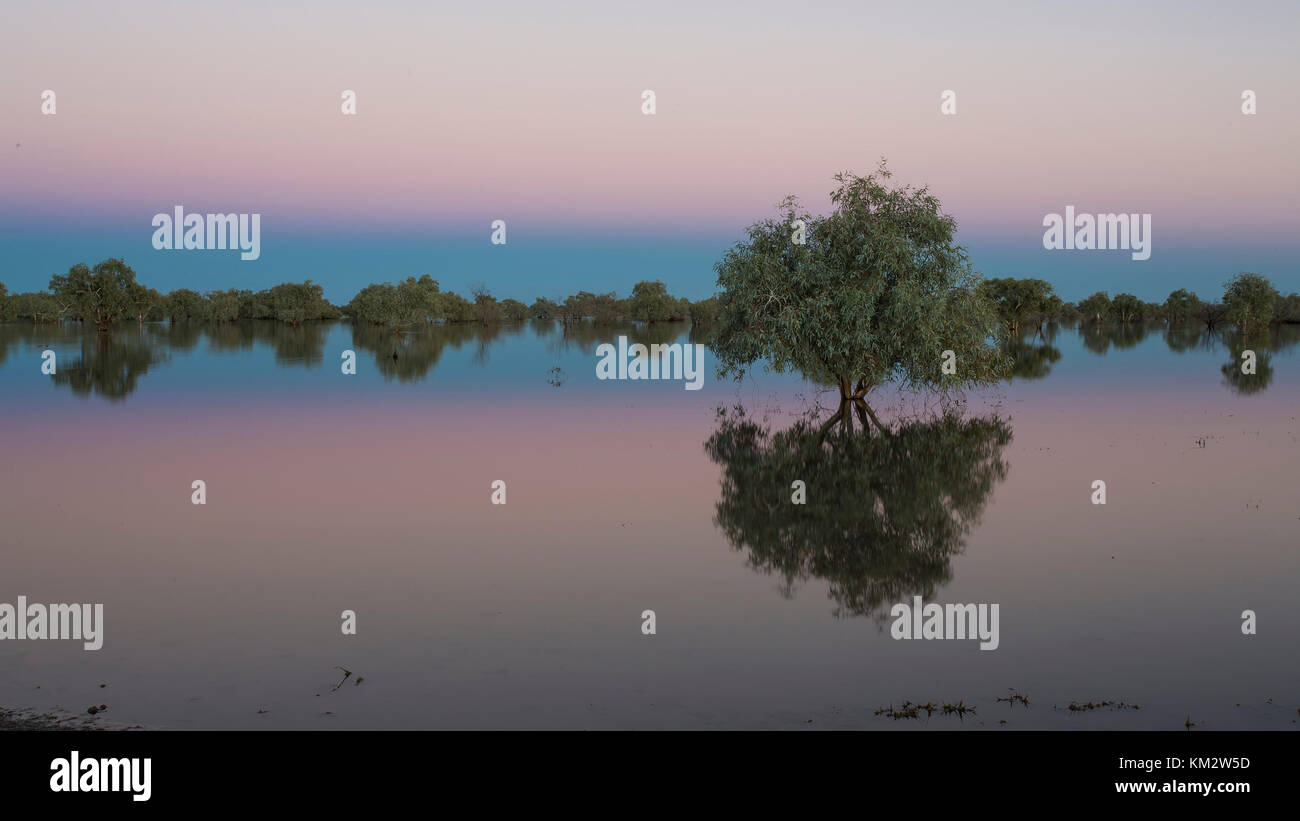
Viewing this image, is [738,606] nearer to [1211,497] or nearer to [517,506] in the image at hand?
[517,506]

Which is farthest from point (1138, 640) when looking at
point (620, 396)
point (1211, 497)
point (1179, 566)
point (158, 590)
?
point (620, 396)

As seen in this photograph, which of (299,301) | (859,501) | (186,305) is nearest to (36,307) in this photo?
(186,305)

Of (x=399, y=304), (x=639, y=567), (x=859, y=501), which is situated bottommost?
(x=639, y=567)

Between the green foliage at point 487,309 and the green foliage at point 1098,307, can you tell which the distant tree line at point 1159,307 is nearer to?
the green foliage at point 1098,307

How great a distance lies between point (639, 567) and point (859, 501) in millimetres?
6416

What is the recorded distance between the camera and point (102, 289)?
107 metres

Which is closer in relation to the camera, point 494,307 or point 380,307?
point 380,307

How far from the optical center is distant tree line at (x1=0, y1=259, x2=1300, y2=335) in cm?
11625

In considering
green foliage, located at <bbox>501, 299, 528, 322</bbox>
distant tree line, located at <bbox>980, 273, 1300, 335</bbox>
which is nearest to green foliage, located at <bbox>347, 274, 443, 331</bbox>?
green foliage, located at <bbox>501, 299, 528, 322</bbox>

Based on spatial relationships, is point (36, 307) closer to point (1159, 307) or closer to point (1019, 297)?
point (1019, 297)

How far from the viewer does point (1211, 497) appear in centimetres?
2231

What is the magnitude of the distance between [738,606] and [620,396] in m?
30.8

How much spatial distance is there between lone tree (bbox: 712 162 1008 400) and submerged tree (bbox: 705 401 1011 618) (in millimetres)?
3076
